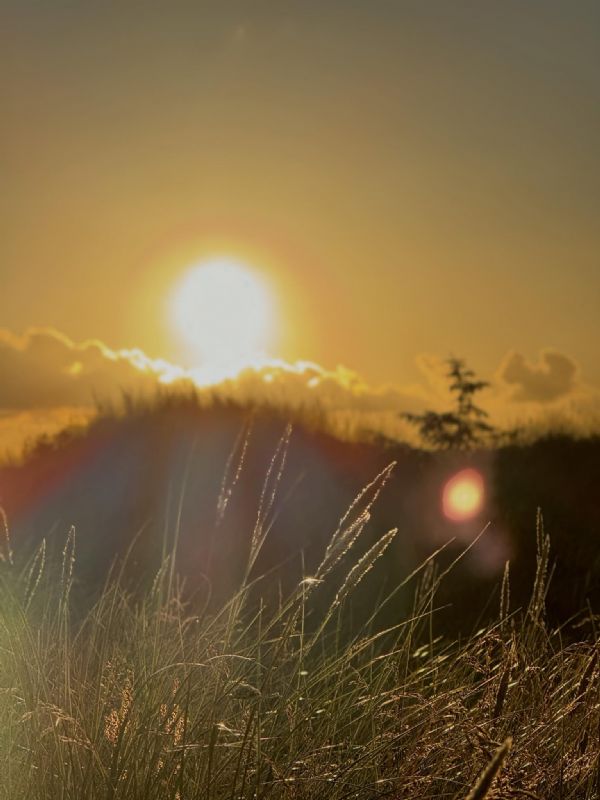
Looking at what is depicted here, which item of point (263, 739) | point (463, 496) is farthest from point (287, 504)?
point (263, 739)

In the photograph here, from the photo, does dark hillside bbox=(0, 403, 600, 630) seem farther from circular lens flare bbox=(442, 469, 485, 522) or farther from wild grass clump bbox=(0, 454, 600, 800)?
wild grass clump bbox=(0, 454, 600, 800)

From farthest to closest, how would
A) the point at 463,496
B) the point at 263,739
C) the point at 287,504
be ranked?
the point at 463,496 → the point at 287,504 → the point at 263,739

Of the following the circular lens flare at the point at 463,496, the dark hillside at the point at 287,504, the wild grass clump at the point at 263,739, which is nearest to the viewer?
the wild grass clump at the point at 263,739

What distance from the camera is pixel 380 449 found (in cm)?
1220

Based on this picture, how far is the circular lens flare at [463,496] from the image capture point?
982 centimetres

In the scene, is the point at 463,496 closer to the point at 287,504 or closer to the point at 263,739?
the point at 287,504

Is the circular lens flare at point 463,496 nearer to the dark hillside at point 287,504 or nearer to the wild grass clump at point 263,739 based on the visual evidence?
the dark hillside at point 287,504

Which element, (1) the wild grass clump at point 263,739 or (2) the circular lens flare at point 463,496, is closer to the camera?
(1) the wild grass clump at point 263,739

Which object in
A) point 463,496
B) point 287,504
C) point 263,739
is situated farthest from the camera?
point 463,496

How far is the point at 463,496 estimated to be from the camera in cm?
1035

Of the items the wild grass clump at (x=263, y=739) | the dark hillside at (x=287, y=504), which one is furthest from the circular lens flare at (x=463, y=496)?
the wild grass clump at (x=263, y=739)

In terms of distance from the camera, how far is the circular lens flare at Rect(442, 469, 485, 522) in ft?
32.2

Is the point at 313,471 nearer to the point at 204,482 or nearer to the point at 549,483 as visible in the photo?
the point at 204,482

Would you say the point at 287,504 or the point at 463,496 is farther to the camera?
the point at 463,496
